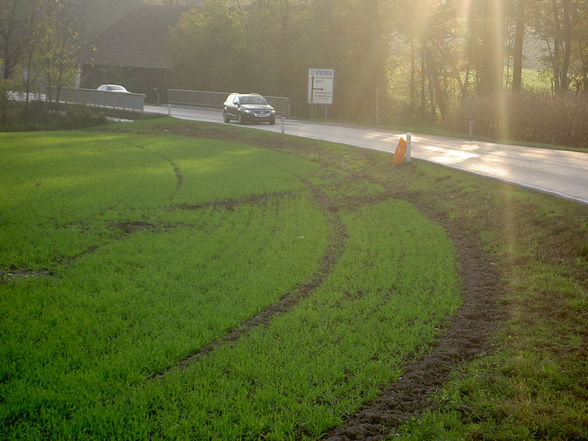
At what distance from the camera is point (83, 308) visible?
6707mm

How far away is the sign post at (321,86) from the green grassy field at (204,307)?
29.1 metres

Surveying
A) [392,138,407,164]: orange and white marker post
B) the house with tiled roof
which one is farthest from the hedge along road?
the house with tiled roof

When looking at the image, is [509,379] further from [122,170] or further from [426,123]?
[426,123]

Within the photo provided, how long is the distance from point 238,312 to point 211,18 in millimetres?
51706

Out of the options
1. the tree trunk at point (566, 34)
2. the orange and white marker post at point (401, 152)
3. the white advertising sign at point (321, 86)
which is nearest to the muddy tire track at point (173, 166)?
the orange and white marker post at point (401, 152)

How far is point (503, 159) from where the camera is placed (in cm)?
1986

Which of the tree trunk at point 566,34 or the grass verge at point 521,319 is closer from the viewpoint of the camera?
the grass verge at point 521,319

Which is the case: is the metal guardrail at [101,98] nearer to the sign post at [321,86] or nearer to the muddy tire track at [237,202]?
the sign post at [321,86]

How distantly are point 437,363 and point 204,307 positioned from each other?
2705 mm

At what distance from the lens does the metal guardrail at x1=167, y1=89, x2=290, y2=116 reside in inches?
1809

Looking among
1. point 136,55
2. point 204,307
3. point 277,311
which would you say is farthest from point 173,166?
point 136,55

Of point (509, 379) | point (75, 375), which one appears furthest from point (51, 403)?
point (509, 379)

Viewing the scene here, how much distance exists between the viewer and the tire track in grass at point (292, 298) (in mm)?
5723

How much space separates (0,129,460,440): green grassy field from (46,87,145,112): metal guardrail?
27.2 meters
